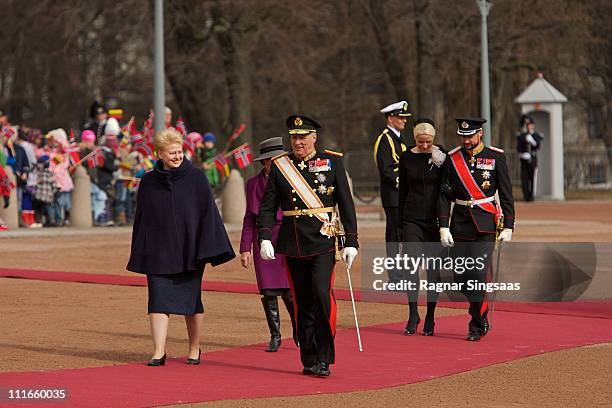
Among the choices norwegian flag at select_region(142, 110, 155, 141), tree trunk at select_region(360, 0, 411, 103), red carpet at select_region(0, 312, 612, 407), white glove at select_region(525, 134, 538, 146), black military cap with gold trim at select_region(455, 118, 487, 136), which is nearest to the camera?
red carpet at select_region(0, 312, 612, 407)

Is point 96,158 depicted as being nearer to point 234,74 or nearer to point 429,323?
point 234,74

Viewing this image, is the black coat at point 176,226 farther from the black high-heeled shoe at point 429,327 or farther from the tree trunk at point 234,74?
the tree trunk at point 234,74

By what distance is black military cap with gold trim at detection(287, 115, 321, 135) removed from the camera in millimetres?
10609

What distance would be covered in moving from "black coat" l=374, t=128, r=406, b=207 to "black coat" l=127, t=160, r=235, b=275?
3.85 meters

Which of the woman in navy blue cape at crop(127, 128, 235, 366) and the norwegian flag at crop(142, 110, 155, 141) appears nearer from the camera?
the woman in navy blue cape at crop(127, 128, 235, 366)

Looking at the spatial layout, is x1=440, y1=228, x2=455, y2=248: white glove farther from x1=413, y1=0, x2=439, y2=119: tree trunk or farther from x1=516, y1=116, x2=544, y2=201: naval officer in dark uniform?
x1=413, y1=0, x2=439, y2=119: tree trunk

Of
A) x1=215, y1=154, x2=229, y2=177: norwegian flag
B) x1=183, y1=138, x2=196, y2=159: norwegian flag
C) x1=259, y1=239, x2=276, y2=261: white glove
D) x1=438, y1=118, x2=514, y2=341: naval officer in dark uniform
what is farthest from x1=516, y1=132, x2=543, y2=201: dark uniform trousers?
x1=259, y1=239, x2=276, y2=261: white glove

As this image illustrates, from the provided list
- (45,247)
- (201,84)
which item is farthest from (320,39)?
(45,247)

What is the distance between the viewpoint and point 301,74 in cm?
4356

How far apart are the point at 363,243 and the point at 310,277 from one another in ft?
38.9

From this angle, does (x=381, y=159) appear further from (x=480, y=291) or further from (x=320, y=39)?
(x=320, y=39)

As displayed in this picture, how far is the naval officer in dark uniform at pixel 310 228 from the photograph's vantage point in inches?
417

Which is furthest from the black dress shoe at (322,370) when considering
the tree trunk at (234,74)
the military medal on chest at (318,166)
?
the tree trunk at (234,74)

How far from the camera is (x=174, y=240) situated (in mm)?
10914
